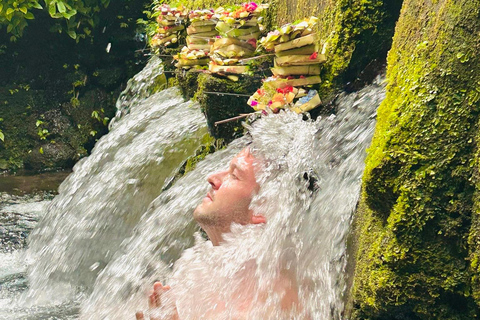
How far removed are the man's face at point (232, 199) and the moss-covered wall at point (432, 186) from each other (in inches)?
28.6

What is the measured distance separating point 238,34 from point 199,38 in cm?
100

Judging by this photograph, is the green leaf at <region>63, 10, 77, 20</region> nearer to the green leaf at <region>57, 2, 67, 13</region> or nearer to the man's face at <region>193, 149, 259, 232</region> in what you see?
the green leaf at <region>57, 2, 67, 13</region>

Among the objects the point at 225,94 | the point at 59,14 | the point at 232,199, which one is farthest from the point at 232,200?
the point at 59,14

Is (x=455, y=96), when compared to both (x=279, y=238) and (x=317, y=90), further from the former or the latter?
(x=317, y=90)

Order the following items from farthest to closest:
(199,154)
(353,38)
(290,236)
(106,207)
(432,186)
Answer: (106,207), (199,154), (353,38), (290,236), (432,186)

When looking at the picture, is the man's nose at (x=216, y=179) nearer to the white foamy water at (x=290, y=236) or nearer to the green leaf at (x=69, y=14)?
the white foamy water at (x=290, y=236)

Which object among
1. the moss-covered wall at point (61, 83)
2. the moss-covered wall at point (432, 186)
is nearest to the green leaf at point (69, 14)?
the moss-covered wall at point (61, 83)

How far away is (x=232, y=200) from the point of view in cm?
271

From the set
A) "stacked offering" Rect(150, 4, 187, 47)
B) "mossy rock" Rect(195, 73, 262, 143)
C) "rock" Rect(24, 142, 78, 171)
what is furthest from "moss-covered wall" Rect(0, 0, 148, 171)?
"mossy rock" Rect(195, 73, 262, 143)

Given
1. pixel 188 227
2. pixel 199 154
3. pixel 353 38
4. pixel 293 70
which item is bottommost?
pixel 188 227

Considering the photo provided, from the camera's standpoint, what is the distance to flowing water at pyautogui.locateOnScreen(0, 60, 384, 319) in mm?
2605

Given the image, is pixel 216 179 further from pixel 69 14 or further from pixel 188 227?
pixel 69 14

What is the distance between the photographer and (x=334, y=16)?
11.8 feet

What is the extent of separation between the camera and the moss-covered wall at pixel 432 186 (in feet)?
6.24
